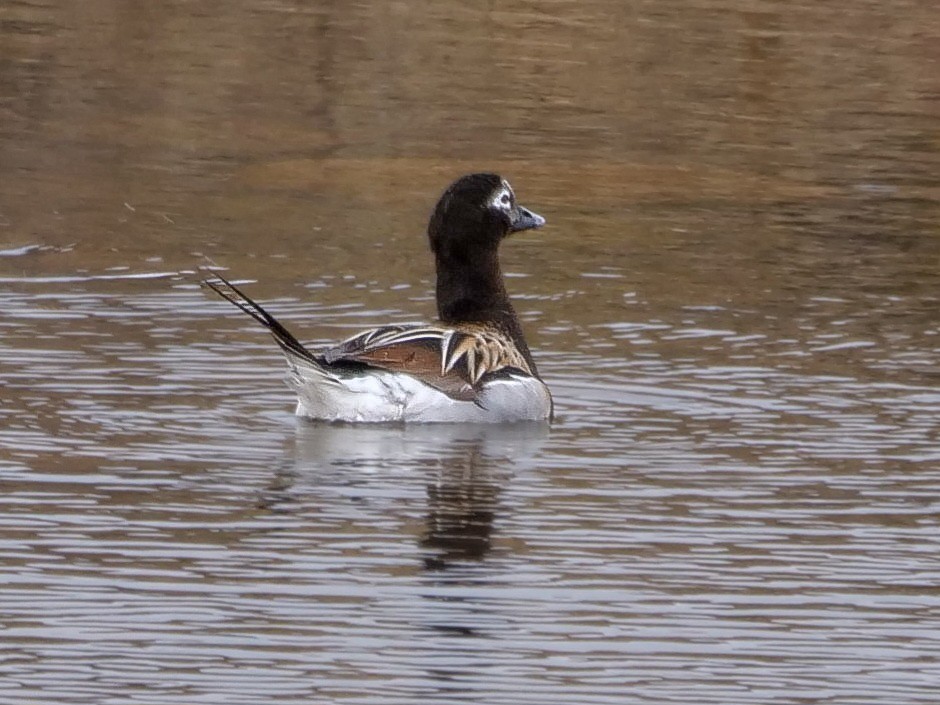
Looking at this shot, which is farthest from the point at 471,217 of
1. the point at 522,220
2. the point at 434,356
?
the point at 434,356

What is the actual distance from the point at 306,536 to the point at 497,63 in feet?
50.8

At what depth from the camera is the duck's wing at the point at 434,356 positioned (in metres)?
10.9

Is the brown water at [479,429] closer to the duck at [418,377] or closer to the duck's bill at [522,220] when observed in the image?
the duck at [418,377]

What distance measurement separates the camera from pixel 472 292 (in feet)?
39.6

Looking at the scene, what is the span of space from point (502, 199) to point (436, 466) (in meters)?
2.17

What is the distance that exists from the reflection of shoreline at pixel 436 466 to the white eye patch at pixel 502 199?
4.17 ft

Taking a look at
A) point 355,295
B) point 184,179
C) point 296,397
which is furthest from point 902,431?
point 184,179

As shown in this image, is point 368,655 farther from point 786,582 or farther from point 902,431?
point 902,431

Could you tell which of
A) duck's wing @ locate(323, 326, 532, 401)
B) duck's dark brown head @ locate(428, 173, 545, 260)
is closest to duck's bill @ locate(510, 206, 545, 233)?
duck's dark brown head @ locate(428, 173, 545, 260)

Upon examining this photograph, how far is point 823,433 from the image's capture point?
1096cm

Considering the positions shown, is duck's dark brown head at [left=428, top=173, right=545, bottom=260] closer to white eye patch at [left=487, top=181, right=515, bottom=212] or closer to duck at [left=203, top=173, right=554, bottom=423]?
white eye patch at [left=487, top=181, right=515, bottom=212]

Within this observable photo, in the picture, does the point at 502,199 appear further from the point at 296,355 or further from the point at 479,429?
the point at 296,355

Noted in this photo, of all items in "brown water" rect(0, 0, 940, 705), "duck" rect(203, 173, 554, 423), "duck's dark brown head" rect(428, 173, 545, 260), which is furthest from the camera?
"duck's dark brown head" rect(428, 173, 545, 260)

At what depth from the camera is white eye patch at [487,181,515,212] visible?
39.5 ft
